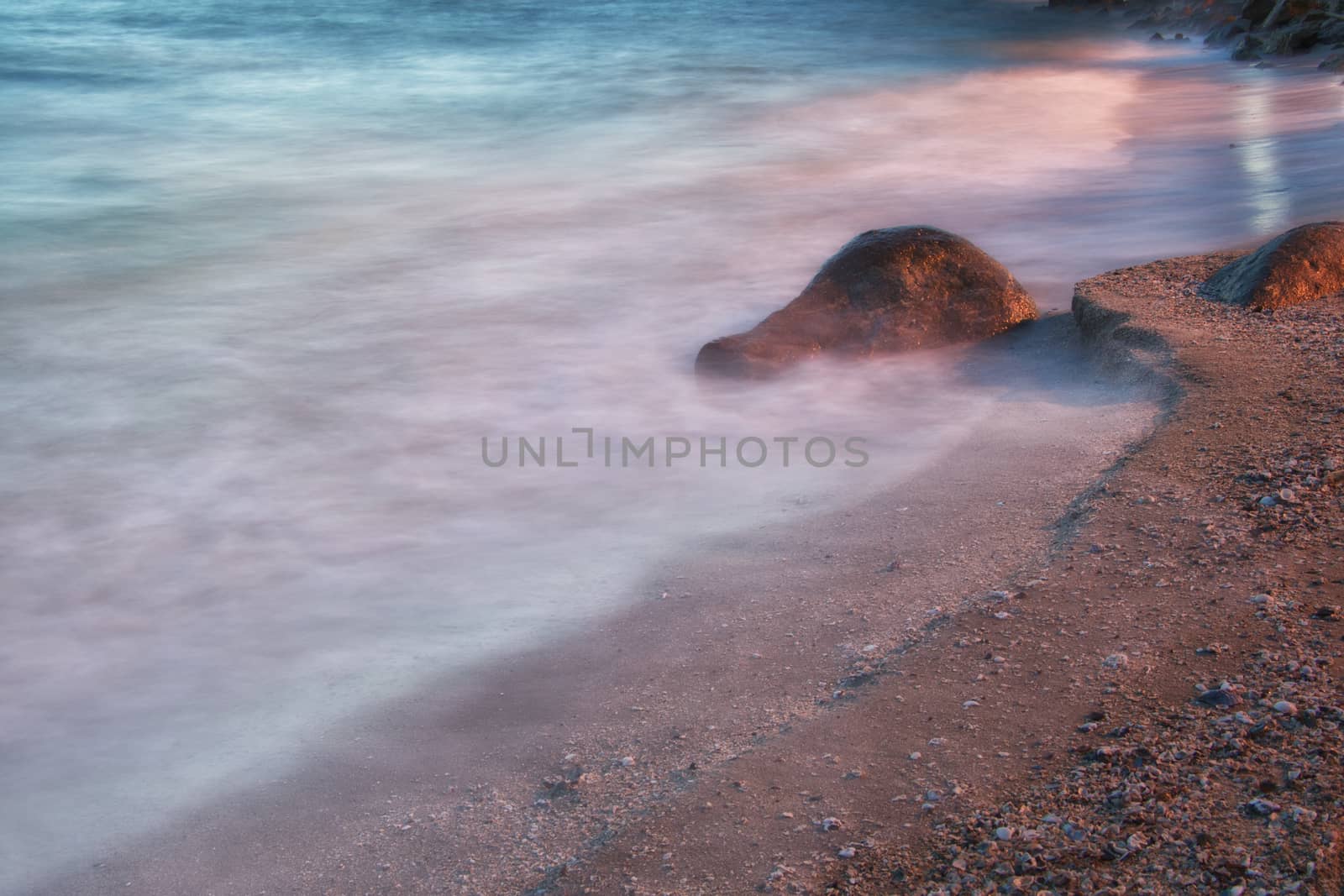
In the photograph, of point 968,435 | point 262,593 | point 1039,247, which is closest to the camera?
point 262,593

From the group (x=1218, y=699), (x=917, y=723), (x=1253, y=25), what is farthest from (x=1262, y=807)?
(x=1253, y=25)

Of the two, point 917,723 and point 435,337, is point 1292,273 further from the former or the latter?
point 435,337

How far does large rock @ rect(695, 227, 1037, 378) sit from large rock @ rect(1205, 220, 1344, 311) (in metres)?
0.91

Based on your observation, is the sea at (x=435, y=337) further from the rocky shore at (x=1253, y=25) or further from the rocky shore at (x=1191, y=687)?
the rocky shore at (x=1191, y=687)

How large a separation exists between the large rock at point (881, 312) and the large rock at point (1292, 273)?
908mm

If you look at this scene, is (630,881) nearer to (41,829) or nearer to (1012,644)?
(1012,644)

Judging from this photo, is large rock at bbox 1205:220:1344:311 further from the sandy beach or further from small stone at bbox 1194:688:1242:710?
small stone at bbox 1194:688:1242:710

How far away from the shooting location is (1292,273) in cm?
441

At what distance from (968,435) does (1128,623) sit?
156cm

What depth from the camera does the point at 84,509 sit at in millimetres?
4281

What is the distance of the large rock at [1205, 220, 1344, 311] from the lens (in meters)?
4.38

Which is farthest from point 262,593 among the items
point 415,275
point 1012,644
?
point 415,275

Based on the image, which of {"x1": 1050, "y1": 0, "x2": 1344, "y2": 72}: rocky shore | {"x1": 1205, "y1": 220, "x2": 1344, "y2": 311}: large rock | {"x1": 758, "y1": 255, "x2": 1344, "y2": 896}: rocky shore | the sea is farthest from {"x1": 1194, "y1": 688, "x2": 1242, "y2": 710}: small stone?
{"x1": 1050, "y1": 0, "x2": 1344, "y2": 72}: rocky shore

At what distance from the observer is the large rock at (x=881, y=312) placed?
4.87 meters
